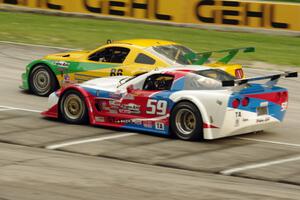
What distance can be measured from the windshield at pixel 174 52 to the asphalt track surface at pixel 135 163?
2529 millimetres

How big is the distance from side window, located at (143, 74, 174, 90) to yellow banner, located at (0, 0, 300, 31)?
12633 mm

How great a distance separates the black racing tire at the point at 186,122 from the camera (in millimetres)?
14375

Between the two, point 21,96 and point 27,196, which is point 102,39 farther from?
point 27,196

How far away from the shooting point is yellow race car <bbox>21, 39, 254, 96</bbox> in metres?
17.9

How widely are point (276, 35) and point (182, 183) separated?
56.3 ft

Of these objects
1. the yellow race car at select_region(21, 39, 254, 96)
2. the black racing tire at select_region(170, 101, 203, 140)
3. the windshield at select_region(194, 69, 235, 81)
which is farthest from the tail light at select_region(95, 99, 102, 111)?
the yellow race car at select_region(21, 39, 254, 96)

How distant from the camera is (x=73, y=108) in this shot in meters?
16.0

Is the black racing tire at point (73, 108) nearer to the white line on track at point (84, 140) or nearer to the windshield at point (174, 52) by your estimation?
the white line on track at point (84, 140)

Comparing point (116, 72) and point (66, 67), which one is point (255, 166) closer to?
point (116, 72)

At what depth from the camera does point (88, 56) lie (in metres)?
18.8

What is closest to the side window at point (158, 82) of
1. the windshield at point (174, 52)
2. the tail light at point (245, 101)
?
the tail light at point (245, 101)

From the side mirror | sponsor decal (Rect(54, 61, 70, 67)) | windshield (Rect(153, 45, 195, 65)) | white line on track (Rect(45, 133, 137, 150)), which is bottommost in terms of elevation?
white line on track (Rect(45, 133, 137, 150))

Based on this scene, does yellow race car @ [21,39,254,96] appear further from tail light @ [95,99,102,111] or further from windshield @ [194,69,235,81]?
tail light @ [95,99,102,111]

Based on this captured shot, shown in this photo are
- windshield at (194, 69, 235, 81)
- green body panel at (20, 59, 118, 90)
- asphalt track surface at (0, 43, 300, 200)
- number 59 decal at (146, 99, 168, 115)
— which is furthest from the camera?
green body panel at (20, 59, 118, 90)
